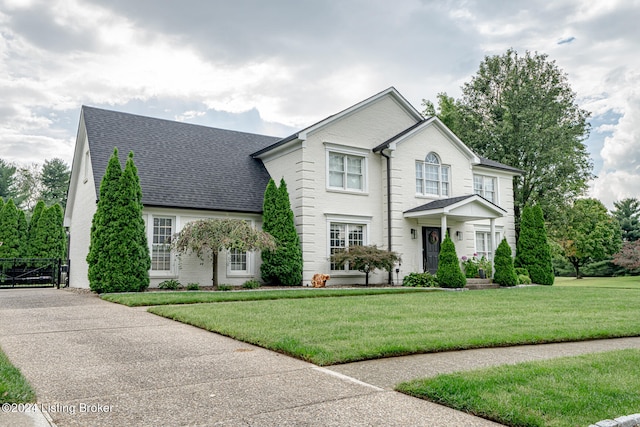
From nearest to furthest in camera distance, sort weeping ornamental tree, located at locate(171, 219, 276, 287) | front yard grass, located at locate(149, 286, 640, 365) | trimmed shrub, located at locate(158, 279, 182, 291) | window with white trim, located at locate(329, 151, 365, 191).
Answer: front yard grass, located at locate(149, 286, 640, 365)
weeping ornamental tree, located at locate(171, 219, 276, 287)
trimmed shrub, located at locate(158, 279, 182, 291)
window with white trim, located at locate(329, 151, 365, 191)

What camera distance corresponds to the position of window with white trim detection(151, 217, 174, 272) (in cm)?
1569

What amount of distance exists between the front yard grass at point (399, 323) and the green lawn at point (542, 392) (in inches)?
50.9

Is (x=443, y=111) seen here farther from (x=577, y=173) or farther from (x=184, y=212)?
(x=184, y=212)

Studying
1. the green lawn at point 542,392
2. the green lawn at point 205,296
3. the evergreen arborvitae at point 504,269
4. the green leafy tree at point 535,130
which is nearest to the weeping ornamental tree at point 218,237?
the green lawn at point 205,296

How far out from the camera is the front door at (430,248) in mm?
19297

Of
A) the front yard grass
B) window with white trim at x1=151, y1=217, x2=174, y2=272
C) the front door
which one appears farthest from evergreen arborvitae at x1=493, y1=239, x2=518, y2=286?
window with white trim at x1=151, y1=217, x2=174, y2=272

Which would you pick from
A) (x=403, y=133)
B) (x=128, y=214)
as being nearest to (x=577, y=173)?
(x=403, y=133)

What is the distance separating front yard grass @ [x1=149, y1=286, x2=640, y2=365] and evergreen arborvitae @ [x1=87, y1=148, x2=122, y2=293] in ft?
15.4

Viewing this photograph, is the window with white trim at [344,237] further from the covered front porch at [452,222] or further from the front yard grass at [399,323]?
the front yard grass at [399,323]

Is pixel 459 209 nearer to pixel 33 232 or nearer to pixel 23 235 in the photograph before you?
pixel 33 232

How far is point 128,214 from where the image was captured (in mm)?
13750

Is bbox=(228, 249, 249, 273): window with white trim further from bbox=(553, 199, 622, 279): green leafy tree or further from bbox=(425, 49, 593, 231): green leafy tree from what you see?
bbox=(553, 199, 622, 279): green leafy tree

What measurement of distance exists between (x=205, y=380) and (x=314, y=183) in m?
13.2

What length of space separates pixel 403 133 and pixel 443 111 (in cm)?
1784
